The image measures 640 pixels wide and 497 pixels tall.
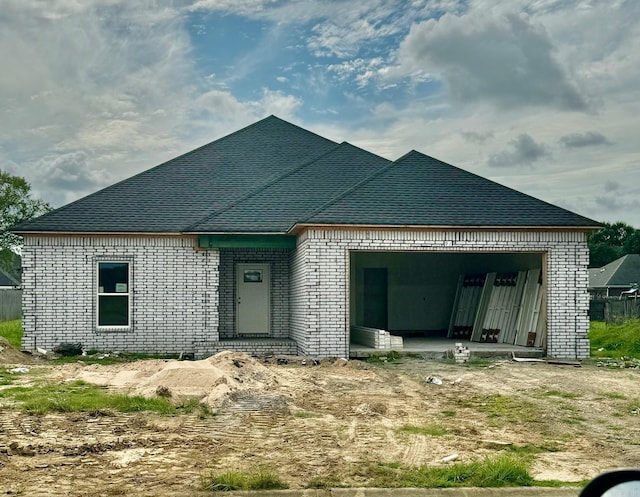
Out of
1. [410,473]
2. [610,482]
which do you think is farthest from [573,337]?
[610,482]

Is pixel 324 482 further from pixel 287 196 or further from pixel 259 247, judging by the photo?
pixel 287 196

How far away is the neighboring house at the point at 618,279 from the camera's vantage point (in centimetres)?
5781

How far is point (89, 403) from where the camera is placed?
11352 millimetres

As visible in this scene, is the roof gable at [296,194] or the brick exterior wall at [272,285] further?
the brick exterior wall at [272,285]

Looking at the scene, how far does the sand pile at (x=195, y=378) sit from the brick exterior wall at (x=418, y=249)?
328cm

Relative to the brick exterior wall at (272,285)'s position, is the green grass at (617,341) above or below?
below

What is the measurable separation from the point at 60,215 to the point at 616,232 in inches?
3401

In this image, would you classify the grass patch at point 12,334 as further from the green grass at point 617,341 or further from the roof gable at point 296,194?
the green grass at point 617,341

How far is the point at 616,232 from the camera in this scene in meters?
95.1

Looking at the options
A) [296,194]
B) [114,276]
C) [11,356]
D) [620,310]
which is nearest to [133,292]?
[114,276]

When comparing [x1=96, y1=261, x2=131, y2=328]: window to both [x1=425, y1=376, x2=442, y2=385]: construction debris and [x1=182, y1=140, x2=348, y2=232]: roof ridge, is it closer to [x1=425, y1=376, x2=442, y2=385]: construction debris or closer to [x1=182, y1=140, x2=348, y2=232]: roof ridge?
[x1=182, y1=140, x2=348, y2=232]: roof ridge

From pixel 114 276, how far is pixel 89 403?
30.9ft

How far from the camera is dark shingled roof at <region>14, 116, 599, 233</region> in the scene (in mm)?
18969

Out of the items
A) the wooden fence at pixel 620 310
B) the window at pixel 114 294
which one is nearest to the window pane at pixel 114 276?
the window at pixel 114 294
